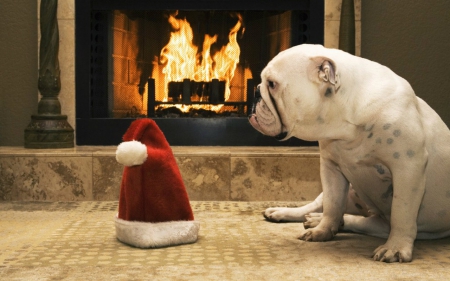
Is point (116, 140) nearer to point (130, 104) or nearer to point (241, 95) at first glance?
point (130, 104)

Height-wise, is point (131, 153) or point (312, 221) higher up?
point (131, 153)

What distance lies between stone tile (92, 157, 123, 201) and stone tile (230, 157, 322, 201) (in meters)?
0.55

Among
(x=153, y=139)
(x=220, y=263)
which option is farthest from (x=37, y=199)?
(x=220, y=263)

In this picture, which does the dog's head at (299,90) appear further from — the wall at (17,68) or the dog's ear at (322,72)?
the wall at (17,68)

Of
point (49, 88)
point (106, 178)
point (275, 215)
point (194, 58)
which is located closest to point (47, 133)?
point (49, 88)

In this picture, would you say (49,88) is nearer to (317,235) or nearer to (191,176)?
(191,176)

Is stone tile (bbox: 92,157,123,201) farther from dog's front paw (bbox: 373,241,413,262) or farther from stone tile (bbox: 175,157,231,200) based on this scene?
dog's front paw (bbox: 373,241,413,262)

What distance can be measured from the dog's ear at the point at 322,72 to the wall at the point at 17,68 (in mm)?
2199

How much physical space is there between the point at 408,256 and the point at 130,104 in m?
2.23

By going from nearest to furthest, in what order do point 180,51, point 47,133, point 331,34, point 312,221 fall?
1. point 312,221
2. point 47,133
3. point 331,34
4. point 180,51

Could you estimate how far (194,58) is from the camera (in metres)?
3.64

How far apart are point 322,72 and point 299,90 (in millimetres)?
82

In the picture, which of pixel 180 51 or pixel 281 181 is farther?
pixel 180 51

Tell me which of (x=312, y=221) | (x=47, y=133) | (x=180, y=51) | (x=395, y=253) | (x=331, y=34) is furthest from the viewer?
(x=180, y=51)
